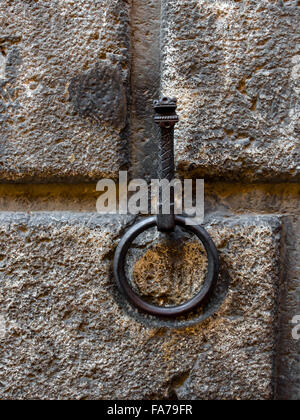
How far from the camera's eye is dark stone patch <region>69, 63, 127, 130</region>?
1.93 feet

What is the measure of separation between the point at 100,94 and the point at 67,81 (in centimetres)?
5

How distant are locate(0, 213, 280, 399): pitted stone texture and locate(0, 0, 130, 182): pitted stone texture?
0.11m

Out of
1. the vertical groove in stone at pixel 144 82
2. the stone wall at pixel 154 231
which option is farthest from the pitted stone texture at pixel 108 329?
the vertical groove in stone at pixel 144 82

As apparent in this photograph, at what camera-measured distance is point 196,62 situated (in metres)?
0.58

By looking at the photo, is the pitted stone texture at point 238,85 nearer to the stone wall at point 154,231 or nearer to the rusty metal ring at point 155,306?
the stone wall at point 154,231

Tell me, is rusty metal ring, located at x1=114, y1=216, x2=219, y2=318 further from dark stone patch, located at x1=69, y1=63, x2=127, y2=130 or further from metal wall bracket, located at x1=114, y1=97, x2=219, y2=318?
dark stone patch, located at x1=69, y1=63, x2=127, y2=130

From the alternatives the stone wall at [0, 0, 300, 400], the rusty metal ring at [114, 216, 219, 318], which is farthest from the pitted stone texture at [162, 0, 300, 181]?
the rusty metal ring at [114, 216, 219, 318]

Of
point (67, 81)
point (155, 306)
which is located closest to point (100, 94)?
point (67, 81)

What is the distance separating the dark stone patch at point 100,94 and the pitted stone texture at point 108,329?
0.51ft

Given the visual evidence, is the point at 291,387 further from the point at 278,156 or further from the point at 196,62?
the point at 196,62

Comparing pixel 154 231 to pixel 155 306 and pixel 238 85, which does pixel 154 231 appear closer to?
pixel 155 306

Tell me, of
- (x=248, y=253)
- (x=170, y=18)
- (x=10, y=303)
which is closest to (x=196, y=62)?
(x=170, y=18)

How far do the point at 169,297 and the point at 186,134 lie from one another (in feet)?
0.78

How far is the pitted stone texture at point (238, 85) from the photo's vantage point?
0.57m
